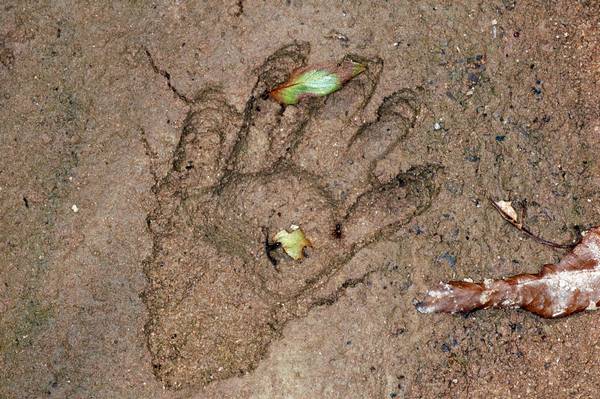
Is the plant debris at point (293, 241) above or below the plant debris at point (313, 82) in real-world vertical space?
below

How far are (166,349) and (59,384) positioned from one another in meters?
0.42

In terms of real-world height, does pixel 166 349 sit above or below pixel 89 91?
below

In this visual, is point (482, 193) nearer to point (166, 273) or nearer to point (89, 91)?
point (166, 273)

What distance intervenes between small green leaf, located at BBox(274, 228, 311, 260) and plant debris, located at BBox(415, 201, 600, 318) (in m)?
0.48

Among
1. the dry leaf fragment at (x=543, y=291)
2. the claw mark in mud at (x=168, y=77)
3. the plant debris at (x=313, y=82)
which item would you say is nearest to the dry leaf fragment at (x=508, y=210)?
the dry leaf fragment at (x=543, y=291)

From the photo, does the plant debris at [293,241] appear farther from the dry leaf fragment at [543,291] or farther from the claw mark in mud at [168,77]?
the claw mark in mud at [168,77]

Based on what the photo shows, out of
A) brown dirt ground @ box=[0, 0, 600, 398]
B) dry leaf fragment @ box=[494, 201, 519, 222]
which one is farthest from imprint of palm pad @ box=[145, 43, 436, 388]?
dry leaf fragment @ box=[494, 201, 519, 222]

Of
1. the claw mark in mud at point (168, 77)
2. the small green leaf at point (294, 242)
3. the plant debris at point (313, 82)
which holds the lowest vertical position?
the small green leaf at point (294, 242)

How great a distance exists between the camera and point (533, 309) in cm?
247

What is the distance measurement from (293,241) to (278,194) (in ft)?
0.61

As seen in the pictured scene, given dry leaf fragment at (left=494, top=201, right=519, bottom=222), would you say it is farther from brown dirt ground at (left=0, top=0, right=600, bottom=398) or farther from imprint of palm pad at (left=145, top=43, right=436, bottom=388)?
imprint of palm pad at (left=145, top=43, right=436, bottom=388)

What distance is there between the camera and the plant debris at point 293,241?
245 centimetres

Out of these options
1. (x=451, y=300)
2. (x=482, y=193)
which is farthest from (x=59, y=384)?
(x=482, y=193)

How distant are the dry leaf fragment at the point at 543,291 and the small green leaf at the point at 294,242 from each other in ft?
1.59
